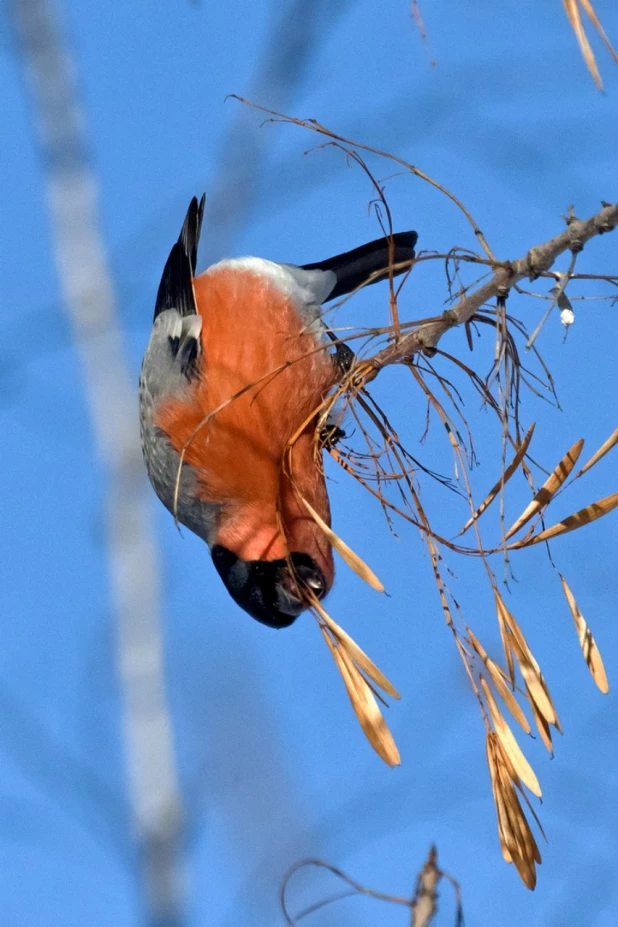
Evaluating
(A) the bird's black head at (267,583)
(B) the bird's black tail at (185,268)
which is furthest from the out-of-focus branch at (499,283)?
(B) the bird's black tail at (185,268)

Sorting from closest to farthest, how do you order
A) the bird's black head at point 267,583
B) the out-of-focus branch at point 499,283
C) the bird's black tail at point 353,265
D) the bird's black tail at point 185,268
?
the out-of-focus branch at point 499,283
the bird's black head at point 267,583
the bird's black tail at point 185,268
the bird's black tail at point 353,265

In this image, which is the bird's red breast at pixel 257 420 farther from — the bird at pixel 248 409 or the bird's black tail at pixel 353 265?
the bird's black tail at pixel 353 265

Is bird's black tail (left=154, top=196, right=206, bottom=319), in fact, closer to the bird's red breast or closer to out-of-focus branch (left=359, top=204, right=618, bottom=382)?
the bird's red breast

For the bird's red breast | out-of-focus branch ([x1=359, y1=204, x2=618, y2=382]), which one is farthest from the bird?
out-of-focus branch ([x1=359, y1=204, x2=618, y2=382])

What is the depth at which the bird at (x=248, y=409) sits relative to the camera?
96.5 inches

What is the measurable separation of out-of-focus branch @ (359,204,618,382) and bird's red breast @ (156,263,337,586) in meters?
0.62

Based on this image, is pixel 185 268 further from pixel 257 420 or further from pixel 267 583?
pixel 267 583

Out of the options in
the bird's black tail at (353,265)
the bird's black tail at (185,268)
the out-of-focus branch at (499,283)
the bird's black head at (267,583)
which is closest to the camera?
the out-of-focus branch at (499,283)

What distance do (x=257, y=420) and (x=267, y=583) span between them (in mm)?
425

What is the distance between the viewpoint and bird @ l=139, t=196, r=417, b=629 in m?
2.45

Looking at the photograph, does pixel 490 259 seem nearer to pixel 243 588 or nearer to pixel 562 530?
pixel 562 530

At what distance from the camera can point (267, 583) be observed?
8.45 feet

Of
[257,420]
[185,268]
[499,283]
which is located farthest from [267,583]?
[499,283]

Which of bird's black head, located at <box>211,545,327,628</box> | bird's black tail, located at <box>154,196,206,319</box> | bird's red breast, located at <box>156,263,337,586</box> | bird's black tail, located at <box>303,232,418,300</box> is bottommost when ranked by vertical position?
bird's black head, located at <box>211,545,327,628</box>
